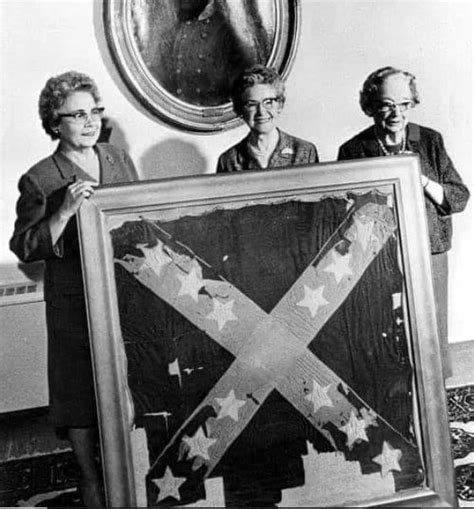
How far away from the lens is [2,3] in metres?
2.71

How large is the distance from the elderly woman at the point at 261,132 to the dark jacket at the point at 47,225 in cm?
42

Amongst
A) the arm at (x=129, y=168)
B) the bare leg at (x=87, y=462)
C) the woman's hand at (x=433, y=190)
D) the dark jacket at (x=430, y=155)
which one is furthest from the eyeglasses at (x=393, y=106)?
the bare leg at (x=87, y=462)

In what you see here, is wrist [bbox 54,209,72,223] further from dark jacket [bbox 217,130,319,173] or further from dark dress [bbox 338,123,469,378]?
dark dress [bbox 338,123,469,378]

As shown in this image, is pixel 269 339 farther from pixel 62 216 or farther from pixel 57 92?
pixel 57 92

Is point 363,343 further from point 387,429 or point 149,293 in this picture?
point 149,293

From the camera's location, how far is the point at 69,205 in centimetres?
210

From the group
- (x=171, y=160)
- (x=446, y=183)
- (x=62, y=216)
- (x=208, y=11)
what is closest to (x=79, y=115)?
(x=62, y=216)

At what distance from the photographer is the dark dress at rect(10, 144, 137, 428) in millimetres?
2244

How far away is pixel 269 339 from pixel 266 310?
84 millimetres

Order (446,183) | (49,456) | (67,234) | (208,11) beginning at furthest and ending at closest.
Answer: (49,456)
(208,11)
(446,183)
(67,234)

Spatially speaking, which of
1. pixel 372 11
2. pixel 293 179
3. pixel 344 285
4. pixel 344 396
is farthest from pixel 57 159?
pixel 372 11

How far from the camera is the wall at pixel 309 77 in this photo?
2.78m

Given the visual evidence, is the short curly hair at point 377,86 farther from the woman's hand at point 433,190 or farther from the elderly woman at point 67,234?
the elderly woman at point 67,234

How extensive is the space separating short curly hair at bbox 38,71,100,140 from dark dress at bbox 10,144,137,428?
0.36 ft
